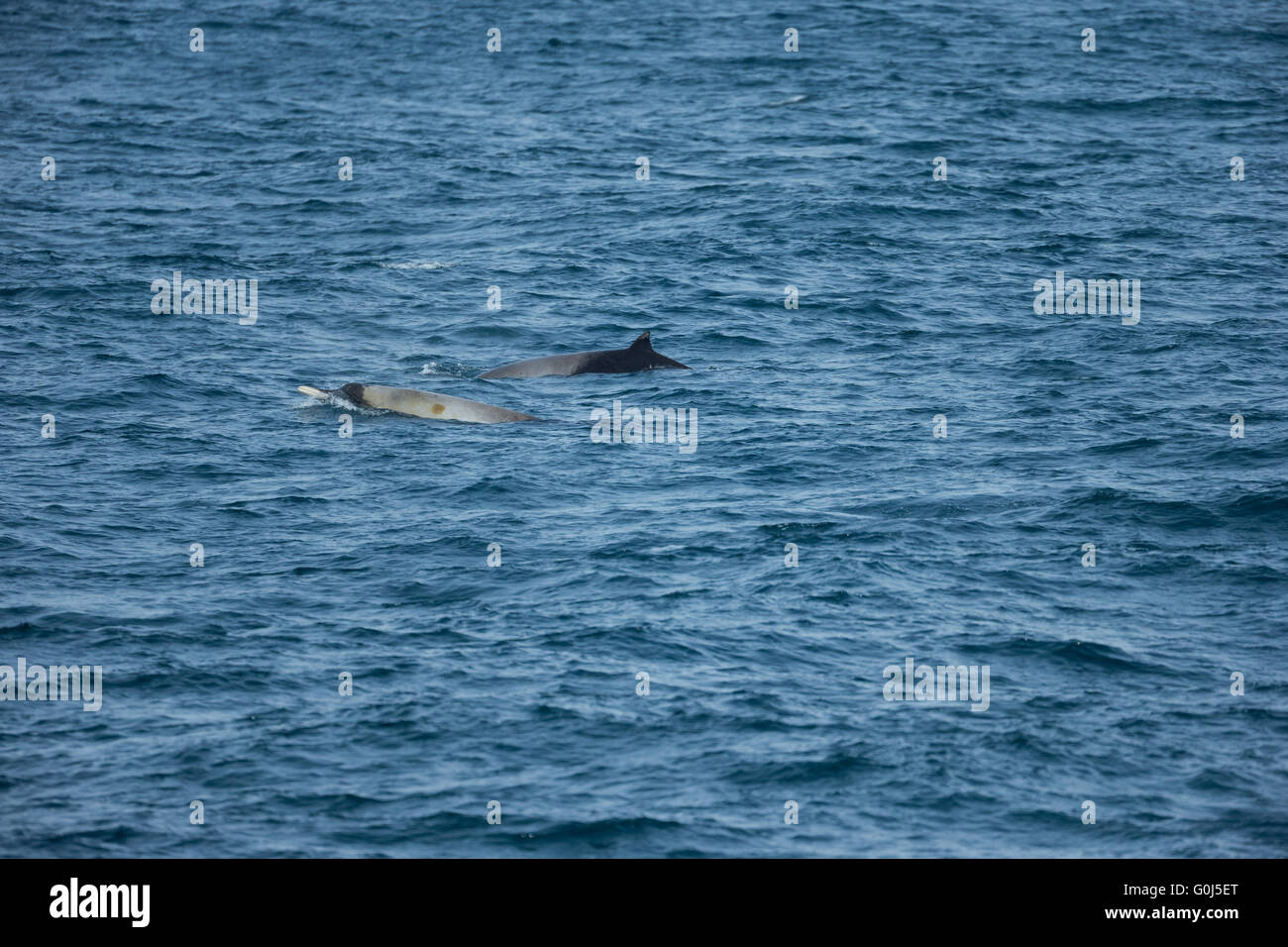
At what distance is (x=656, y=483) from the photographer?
25500mm

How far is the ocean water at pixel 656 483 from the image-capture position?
1650 centimetres

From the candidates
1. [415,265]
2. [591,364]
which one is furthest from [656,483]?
[415,265]

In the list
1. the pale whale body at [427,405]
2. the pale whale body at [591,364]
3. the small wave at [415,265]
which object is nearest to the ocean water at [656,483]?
the small wave at [415,265]

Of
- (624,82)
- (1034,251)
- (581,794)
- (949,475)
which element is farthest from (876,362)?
(624,82)

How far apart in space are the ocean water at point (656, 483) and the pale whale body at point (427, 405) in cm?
47

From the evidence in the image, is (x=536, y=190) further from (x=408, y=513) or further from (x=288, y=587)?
Answer: (x=288, y=587)

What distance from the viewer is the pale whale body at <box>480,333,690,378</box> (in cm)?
3064

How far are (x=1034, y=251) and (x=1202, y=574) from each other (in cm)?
1873

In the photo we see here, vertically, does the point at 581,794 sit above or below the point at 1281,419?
below

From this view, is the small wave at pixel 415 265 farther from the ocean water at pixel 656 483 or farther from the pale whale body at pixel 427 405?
the pale whale body at pixel 427 405

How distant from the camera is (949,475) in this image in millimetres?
25312

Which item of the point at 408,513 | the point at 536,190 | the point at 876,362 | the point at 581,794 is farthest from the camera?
the point at 536,190

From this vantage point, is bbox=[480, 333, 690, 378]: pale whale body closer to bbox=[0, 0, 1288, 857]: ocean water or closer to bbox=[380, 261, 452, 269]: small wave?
bbox=[0, 0, 1288, 857]: ocean water
